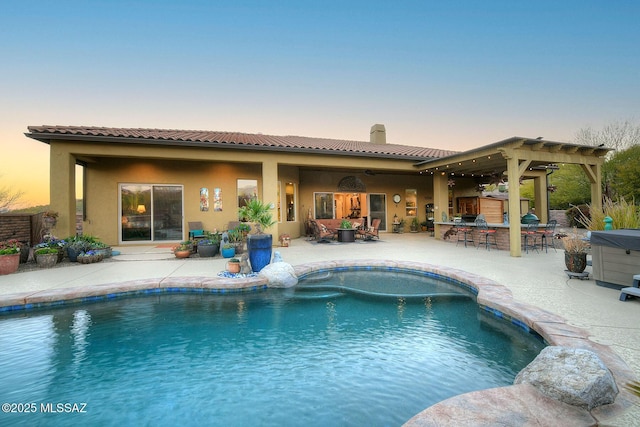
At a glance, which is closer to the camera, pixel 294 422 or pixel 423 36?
pixel 294 422

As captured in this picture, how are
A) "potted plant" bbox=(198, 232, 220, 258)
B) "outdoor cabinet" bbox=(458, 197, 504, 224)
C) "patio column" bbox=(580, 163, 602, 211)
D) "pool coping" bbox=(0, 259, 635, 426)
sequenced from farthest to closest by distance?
"outdoor cabinet" bbox=(458, 197, 504, 224), "patio column" bbox=(580, 163, 602, 211), "potted plant" bbox=(198, 232, 220, 258), "pool coping" bbox=(0, 259, 635, 426)

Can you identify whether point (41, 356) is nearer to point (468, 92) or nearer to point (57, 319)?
point (57, 319)

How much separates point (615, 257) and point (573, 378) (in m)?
3.74

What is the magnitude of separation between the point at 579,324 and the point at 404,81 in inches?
424

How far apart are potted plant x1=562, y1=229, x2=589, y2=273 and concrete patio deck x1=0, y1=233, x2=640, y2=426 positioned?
0.74ft

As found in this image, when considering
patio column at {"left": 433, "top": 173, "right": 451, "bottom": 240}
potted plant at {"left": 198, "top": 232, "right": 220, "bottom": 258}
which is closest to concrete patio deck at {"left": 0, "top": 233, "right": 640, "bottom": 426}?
potted plant at {"left": 198, "top": 232, "right": 220, "bottom": 258}

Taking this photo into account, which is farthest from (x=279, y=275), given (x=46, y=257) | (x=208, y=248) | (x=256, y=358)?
(x=46, y=257)

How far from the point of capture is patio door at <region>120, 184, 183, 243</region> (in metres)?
9.67

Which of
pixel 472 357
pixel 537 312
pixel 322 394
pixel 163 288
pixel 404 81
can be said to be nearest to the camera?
pixel 322 394

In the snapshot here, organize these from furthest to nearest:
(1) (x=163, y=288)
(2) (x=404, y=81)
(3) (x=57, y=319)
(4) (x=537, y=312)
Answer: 1. (2) (x=404, y=81)
2. (1) (x=163, y=288)
3. (3) (x=57, y=319)
4. (4) (x=537, y=312)

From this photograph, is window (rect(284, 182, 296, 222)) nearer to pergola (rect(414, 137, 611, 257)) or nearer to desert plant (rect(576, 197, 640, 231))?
pergola (rect(414, 137, 611, 257))

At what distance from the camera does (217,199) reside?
405 inches

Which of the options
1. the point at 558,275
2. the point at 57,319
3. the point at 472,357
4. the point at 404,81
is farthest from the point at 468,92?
the point at 57,319

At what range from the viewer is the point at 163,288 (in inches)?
183
